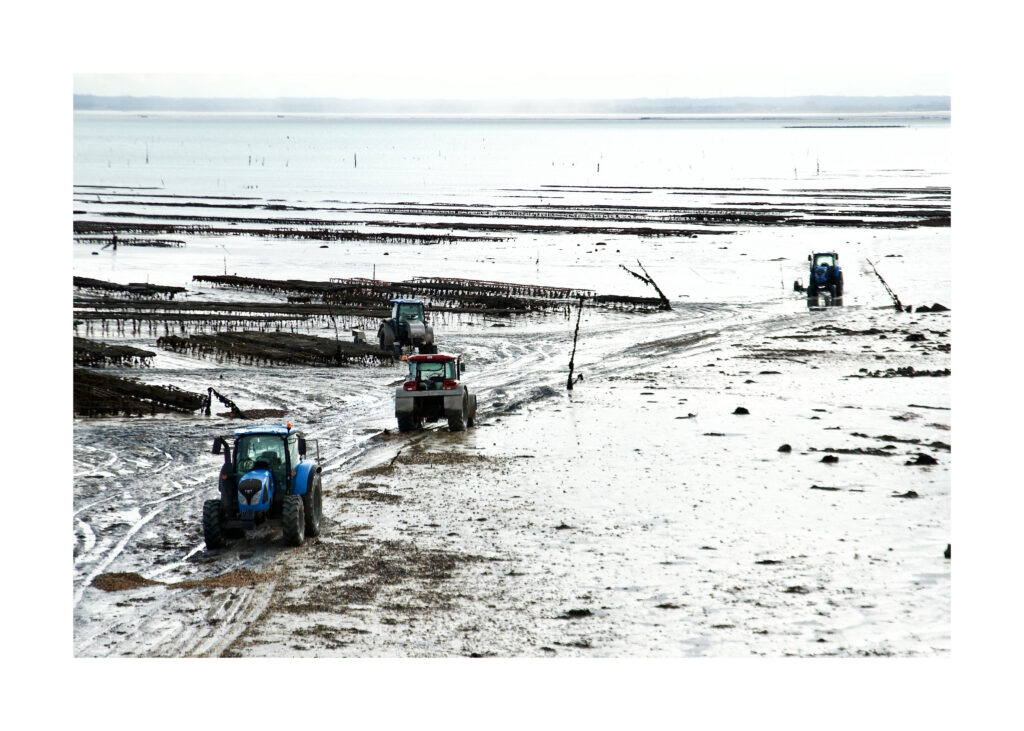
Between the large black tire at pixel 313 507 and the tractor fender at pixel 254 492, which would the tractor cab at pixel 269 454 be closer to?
the tractor fender at pixel 254 492

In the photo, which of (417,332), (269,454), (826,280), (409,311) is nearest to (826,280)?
(826,280)

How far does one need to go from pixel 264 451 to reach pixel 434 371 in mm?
9272

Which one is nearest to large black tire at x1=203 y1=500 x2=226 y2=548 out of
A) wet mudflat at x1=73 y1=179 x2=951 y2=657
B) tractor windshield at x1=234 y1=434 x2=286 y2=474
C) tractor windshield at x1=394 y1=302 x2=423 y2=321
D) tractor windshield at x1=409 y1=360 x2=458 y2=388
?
wet mudflat at x1=73 y1=179 x2=951 y2=657

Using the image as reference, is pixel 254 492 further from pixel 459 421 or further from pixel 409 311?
pixel 409 311

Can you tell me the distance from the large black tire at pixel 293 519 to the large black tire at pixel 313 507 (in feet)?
0.42

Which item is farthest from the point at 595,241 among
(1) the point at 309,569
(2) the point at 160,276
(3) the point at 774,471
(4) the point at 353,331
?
(1) the point at 309,569

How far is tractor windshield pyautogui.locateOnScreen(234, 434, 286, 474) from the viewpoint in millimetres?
16688

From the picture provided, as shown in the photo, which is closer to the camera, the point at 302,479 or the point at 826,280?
the point at 302,479

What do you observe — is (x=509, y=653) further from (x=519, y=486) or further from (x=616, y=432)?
(x=616, y=432)

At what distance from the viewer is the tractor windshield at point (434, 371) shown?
2556cm

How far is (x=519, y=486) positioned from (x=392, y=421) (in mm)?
7554

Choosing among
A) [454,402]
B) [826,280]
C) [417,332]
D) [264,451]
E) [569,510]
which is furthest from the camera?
[826,280]

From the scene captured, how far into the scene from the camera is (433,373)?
25.7 m

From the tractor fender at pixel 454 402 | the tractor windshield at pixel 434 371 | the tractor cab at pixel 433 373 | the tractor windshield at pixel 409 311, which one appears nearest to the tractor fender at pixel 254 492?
the tractor fender at pixel 454 402
